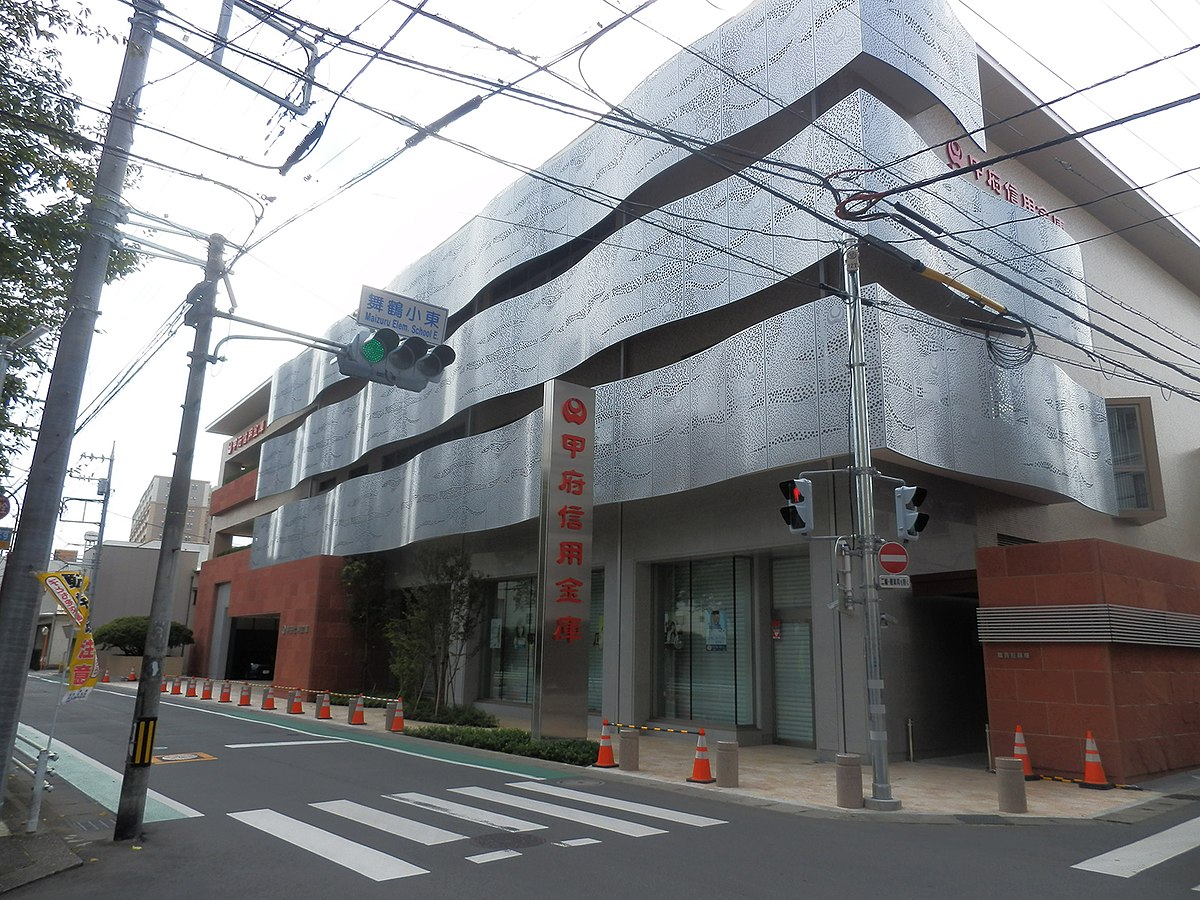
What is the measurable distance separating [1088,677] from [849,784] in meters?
5.58

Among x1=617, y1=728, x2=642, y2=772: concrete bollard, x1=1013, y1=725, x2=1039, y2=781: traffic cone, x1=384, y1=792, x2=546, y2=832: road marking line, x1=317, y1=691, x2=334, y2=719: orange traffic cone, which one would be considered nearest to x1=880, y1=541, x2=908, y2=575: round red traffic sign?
x1=1013, y1=725, x2=1039, y2=781: traffic cone

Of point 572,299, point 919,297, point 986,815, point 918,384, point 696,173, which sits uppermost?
point 696,173

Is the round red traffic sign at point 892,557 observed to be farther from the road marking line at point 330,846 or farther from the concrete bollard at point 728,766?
the road marking line at point 330,846

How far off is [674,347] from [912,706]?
402 inches

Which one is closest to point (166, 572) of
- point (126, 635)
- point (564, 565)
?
point (564, 565)

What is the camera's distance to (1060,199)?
947 inches

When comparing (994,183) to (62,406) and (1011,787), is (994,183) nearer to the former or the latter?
(1011,787)

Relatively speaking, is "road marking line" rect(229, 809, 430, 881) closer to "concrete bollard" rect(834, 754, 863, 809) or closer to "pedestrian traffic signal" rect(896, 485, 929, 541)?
"concrete bollard" rect(834, 754, 863, 809)

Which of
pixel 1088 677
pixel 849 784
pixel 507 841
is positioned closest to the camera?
pixel 507 841

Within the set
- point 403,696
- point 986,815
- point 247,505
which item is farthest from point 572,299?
point 247,505

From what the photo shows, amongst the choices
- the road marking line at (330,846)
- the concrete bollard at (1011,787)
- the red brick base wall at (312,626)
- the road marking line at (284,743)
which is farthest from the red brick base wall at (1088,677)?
the red brick base wall at (312,626)

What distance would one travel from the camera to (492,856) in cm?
848

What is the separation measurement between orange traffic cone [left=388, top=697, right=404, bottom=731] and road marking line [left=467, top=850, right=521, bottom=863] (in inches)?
486

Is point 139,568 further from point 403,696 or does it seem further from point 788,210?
point 788,210
